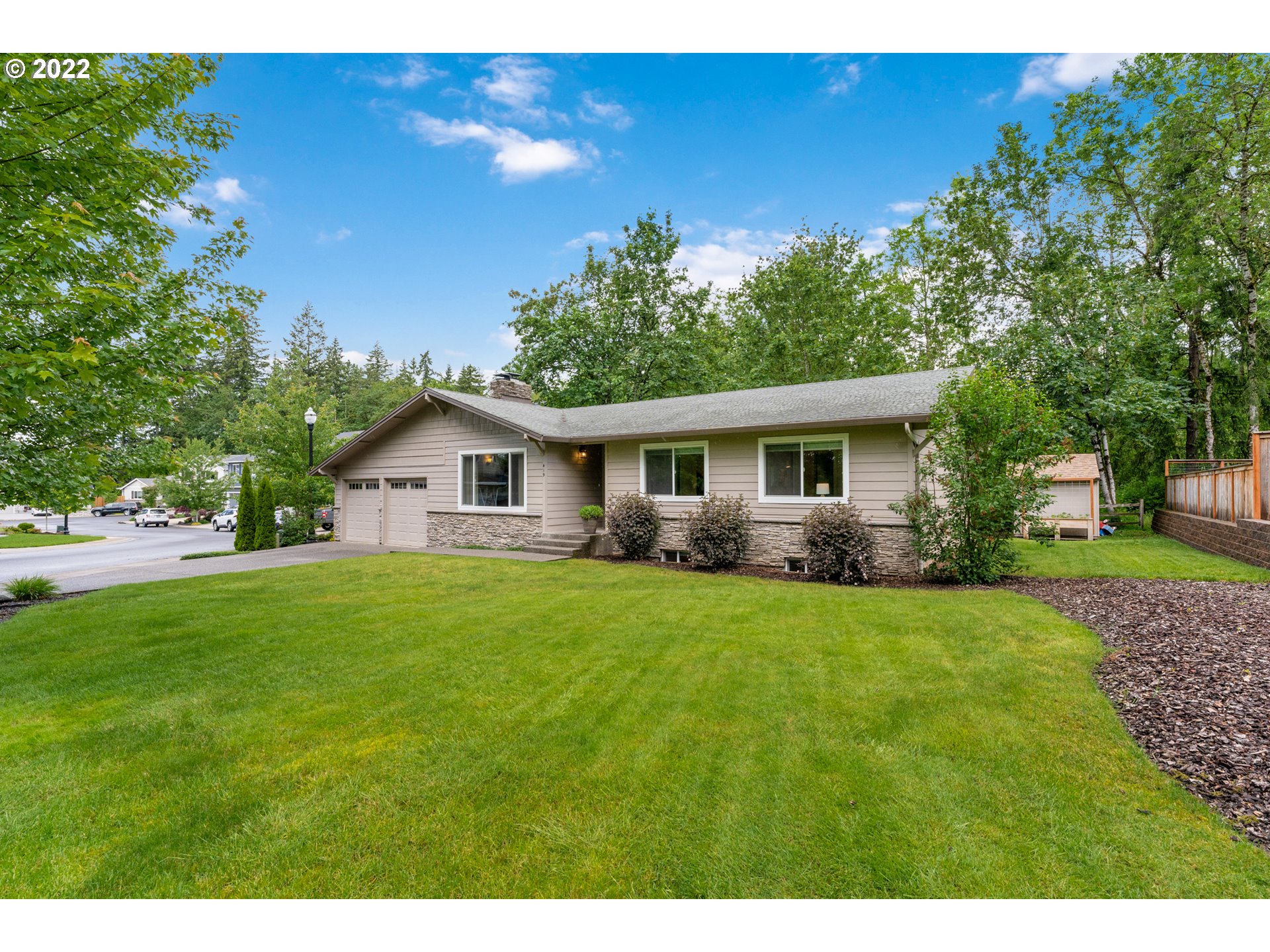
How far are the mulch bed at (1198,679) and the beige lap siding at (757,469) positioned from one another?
2.84 m

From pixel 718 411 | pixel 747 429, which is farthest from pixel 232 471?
pixel 747 429

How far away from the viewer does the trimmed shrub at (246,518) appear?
16125 mm

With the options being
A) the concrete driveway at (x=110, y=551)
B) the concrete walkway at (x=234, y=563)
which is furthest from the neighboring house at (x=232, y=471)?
the concrete walkway at (x=234, y=563)

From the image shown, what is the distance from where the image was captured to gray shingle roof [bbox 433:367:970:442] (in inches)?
384

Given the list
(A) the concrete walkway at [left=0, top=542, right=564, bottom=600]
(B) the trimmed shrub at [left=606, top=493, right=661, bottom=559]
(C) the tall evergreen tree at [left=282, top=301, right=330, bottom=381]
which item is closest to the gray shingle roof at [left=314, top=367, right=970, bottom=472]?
(B) the trimmed shrub at [left=606, top=493, right=661, bottom=559]

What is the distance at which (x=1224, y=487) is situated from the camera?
1102 centimetres

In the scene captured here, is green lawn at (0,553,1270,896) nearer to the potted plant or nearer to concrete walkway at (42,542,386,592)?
concrete walkway at (42,542,386,592)

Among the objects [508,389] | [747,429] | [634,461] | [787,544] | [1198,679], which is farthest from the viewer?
[508,389]

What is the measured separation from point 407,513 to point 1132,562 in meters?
16.3

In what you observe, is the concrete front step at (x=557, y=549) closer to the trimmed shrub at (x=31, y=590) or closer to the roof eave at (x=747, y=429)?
the roof eave at (x=747, y=429)

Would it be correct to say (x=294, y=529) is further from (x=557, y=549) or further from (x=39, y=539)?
(x=39, y=539)

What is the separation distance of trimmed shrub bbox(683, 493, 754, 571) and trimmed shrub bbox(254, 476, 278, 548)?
12844mm

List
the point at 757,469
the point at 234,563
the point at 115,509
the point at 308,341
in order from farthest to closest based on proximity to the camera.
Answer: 1. the point at 308,341
2. the point at 115,509
3. the point at 234,563
4. the point at 757,469
